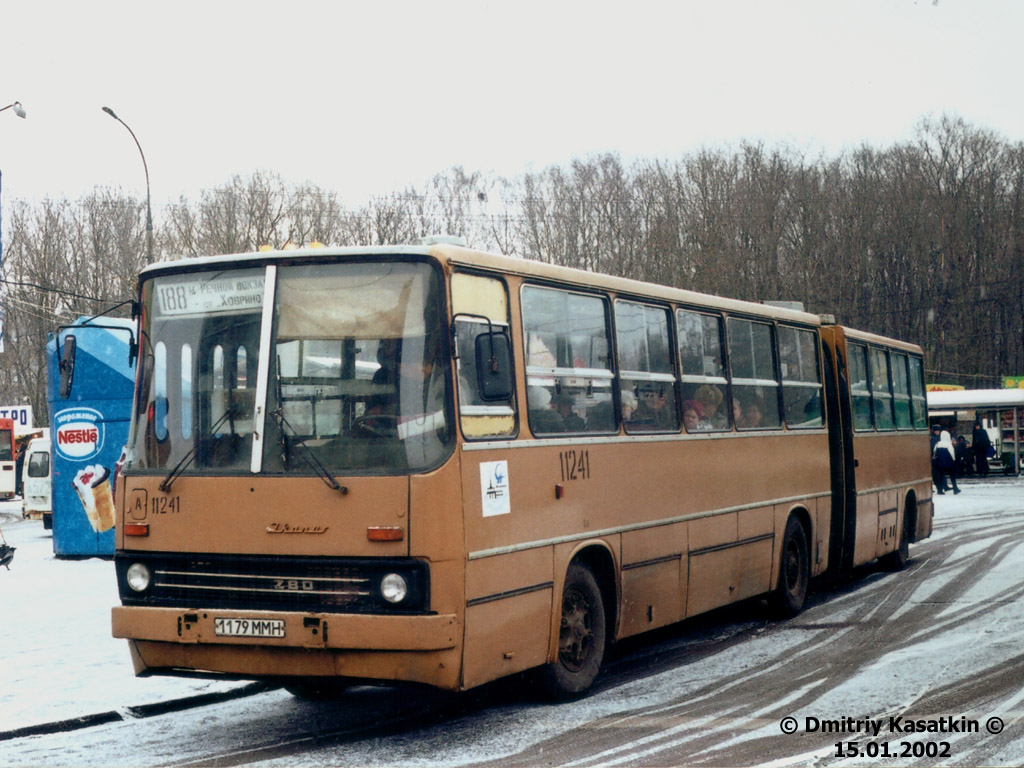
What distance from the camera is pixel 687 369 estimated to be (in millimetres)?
10805

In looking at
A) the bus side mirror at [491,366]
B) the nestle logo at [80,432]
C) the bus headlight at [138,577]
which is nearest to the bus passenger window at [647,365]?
the bus side mirror at [491,366]

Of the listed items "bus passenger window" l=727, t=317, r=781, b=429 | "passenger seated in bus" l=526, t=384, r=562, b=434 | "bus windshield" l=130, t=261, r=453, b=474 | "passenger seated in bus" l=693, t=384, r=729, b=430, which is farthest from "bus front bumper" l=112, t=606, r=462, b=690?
"bus passenger window" l=727, t=317, r=781, b=429

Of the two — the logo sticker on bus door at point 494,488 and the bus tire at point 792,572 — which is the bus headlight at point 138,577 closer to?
the logo sticker on bus door at point 494,488

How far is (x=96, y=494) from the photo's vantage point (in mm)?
19047

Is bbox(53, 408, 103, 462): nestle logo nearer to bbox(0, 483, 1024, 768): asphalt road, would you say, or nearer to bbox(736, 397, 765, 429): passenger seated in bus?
bbox(0, 483, 1024, 768): asphalt road

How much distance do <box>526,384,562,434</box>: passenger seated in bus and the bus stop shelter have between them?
39504 mm

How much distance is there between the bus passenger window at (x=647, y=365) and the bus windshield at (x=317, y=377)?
2.47 m

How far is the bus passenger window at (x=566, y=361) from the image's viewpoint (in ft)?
27.9

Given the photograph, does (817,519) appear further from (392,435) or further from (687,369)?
(392,435)

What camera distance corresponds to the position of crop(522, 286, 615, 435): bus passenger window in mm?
8500

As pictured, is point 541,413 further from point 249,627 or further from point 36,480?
point 36,480

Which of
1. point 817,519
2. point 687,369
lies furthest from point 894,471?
point 687,369

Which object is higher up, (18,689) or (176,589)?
(176,589)

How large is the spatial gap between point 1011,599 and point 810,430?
2.54 m
